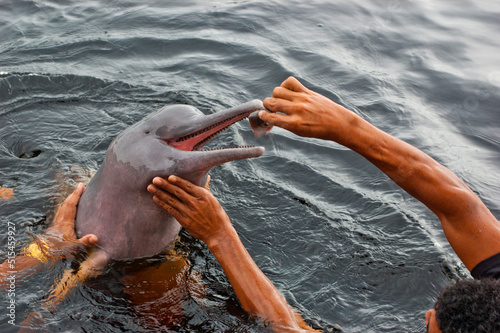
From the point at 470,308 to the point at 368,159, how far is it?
1605mm

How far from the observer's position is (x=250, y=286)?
14.8 feet

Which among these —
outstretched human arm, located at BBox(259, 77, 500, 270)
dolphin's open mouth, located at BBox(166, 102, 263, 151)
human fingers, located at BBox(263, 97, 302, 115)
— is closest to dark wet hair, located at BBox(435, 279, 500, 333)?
outstretched human arm, located at BBox(259, 77, 500, 270)

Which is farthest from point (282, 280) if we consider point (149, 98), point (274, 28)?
point (274, 28)

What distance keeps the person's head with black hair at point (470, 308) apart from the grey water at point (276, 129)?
1598 millimetres

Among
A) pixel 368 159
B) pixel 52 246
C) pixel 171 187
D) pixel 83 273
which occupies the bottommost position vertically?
pixel 83 273

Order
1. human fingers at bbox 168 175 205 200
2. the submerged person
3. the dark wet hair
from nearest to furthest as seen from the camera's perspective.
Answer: the dark wet hair < the submerged person < human fingers at bbox 168 175 205 200

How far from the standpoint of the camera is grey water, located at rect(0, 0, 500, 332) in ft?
16.9

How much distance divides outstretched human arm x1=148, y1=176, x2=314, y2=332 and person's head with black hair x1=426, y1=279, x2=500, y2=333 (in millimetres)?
1476

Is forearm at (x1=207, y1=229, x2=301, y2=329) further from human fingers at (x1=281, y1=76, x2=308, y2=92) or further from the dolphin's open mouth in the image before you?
human fingers at (x1=281, y1=76, x2=308, y2=92)

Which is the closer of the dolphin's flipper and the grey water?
the dolphin's flipper

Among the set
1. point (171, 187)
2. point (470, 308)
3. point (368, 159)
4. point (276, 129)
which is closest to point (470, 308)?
point (470, 308)

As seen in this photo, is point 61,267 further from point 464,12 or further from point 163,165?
point 464,12

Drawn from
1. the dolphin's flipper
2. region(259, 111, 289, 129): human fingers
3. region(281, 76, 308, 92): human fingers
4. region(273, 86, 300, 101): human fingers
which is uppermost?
region(281, 76, 308, 92): human fingers

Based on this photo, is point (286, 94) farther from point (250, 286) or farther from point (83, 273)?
point (83, 273)
